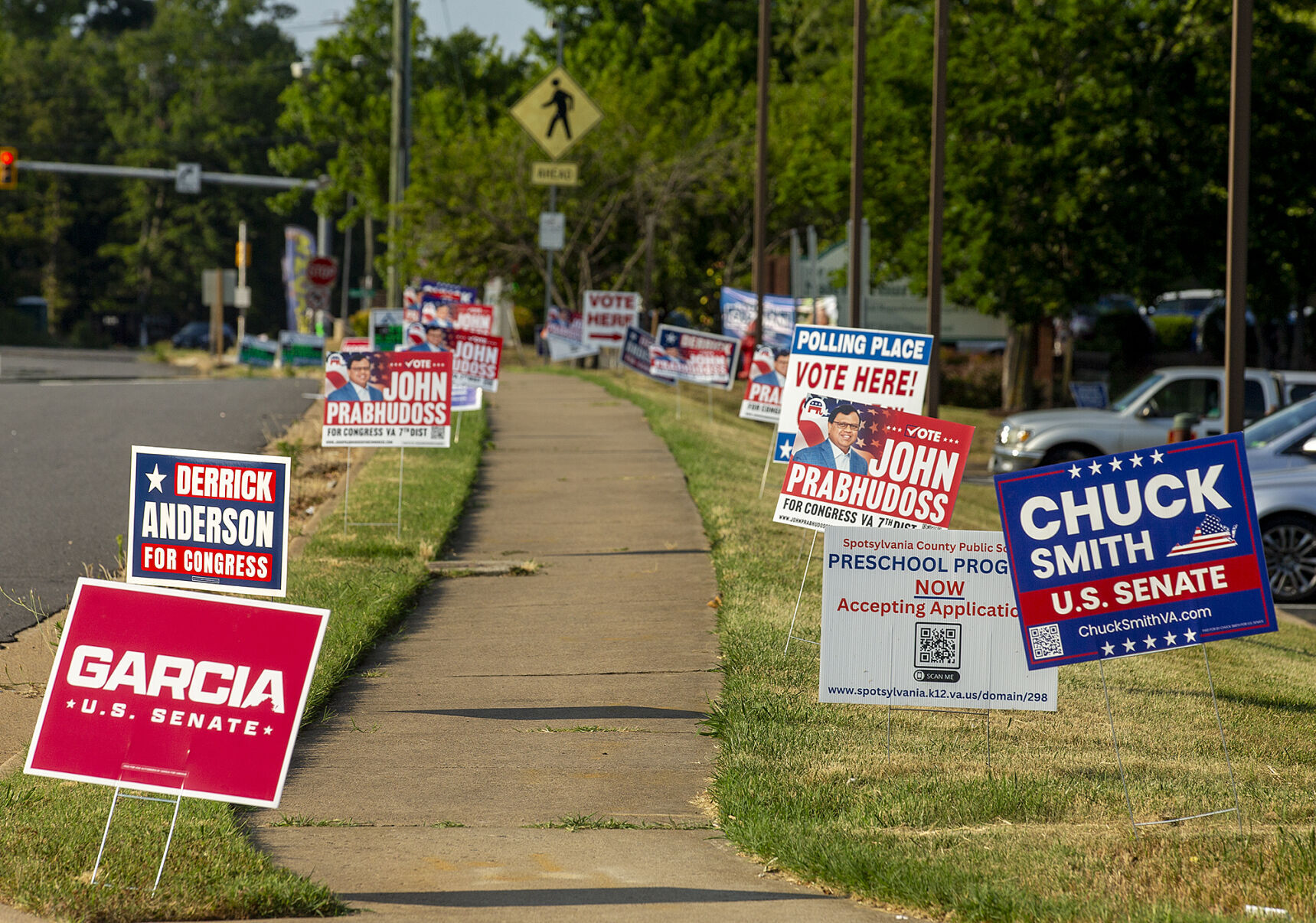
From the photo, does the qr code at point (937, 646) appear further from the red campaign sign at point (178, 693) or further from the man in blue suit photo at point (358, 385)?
the man in blue suit photo at point (358, 385)

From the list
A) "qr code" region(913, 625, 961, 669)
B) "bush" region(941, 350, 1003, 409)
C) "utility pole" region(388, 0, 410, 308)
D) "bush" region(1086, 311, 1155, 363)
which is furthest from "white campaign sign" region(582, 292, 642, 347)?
"qr code" region(913, 625, 961, 669)

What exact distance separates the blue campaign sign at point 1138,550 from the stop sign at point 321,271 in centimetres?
2530

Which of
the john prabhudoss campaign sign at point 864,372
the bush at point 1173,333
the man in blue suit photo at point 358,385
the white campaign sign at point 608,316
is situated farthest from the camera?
the bush at point 1173,333

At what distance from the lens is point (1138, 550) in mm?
5699

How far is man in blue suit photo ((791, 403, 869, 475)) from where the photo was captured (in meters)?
8.56

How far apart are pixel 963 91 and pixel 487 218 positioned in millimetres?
10495

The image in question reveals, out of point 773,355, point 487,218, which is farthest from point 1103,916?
point 487,218

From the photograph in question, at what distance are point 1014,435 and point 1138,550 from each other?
46.8 feet

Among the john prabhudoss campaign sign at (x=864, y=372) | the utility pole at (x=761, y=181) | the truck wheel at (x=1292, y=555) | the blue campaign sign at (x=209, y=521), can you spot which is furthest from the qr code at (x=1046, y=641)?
the utility pole at (x=761, y=181)

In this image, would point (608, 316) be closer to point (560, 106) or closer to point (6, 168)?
point (560, 106)

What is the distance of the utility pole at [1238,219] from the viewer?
41.1 ft

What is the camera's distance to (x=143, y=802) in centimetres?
560

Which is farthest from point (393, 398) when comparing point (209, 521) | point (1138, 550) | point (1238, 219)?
point (1238, 219)

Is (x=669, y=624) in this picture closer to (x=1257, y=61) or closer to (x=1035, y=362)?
(x=1257, y=61)
